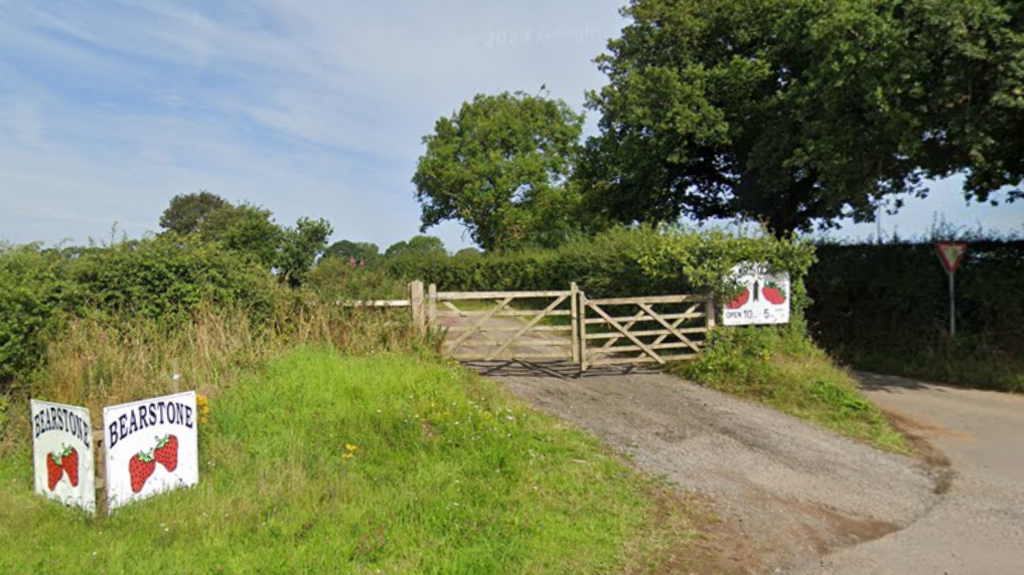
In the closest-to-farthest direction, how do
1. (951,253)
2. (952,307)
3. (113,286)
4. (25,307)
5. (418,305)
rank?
(25,307) → (113,286) → (418,305) → (951,253) → (952,307)

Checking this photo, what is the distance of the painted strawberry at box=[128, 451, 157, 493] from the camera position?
5.25m

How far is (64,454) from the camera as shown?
5309 millimetres

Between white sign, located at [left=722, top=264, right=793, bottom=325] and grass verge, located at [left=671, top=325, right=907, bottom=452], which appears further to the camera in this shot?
white sign, located at [left=722, top=264, right=793, bottom=325]

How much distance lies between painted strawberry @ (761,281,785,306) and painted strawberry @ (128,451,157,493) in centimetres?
1007

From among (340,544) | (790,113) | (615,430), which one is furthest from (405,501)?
(790,113)

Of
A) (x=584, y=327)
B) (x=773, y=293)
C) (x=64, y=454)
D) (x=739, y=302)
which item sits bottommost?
(x=64, y=454)

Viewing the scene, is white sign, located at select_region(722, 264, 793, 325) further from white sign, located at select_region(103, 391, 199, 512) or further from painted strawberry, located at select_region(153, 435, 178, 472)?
painted strawberry, located at select_region(153, 435, 178, 472)

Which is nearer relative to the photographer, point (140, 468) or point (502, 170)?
point (140, 468)

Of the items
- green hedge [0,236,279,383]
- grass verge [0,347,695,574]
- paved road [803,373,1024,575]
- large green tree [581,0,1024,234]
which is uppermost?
large green tree [581,0,1024,234]

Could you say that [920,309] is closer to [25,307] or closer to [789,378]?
[789,378]

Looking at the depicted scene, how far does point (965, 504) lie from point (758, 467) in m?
1.90

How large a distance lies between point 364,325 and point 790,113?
13196 mm

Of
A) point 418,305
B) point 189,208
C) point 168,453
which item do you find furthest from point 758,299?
point 189,208

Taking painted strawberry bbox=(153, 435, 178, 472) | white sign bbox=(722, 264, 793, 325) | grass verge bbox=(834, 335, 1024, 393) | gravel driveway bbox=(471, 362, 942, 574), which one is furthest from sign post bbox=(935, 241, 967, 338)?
painted strawberry bbox=(153, 435, 178, 472)
